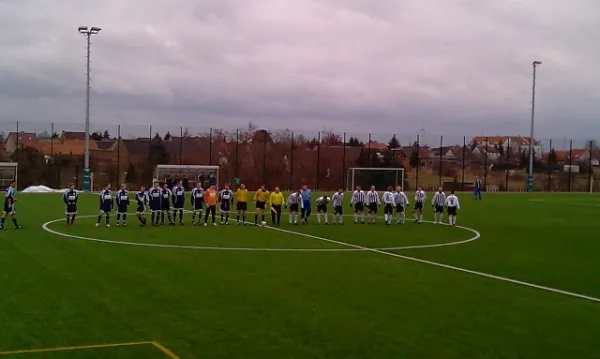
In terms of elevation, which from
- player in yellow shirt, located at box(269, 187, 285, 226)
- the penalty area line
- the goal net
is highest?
the goal net

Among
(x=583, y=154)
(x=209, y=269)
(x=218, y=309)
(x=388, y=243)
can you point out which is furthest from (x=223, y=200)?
(x=583, y=154)

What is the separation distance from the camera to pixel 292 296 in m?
13.6

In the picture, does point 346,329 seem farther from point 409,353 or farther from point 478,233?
point 478,233

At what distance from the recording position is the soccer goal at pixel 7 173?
58688mm

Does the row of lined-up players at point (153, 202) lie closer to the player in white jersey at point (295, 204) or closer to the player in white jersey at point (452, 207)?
the player in white jersey at point (295, 204)

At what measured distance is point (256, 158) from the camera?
250ft

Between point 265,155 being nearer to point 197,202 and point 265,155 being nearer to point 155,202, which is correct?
point 197,202

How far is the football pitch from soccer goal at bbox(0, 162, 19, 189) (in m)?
36.1

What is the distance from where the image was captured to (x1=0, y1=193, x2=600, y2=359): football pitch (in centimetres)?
986

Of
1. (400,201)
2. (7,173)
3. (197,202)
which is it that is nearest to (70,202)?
(197,202)

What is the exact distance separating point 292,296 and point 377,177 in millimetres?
59186

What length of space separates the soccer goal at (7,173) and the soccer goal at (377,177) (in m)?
32.5

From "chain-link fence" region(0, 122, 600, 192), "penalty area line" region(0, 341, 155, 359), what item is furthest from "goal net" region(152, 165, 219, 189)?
"penalty area line" region(0, 341, 155, 359)

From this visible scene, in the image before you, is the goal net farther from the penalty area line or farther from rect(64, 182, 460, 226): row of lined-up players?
the penalty area line
